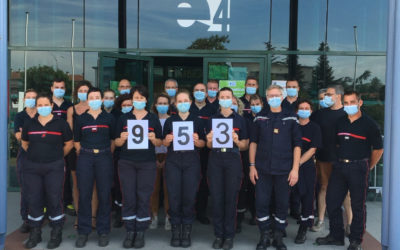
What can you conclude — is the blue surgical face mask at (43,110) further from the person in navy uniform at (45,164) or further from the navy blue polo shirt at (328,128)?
the navy blue polo shirt at (328,128)

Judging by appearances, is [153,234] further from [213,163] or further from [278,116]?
[278,116]

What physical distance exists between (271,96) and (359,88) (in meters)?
4.08

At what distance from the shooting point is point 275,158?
14.6 feet

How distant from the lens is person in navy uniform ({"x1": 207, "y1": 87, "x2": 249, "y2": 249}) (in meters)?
4.53

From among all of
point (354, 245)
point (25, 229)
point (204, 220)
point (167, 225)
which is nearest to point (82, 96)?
point (25, 229)

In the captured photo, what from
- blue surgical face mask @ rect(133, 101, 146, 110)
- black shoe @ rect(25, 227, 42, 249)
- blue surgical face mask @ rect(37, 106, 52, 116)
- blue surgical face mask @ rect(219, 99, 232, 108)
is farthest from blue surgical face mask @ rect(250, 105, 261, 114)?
black shoe @ rect(25, 227, 42, 249)

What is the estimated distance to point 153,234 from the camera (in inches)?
204

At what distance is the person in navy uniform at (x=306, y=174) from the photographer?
191 inches

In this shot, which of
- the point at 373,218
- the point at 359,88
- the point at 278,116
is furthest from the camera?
the point at 359,88

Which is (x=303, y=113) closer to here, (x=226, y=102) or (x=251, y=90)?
(x=226, y=102)

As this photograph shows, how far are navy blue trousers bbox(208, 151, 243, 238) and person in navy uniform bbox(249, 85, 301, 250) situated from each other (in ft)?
0.71

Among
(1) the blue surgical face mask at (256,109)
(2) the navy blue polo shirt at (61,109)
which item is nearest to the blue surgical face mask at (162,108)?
(1) the blue surgical face mask at (256,109)

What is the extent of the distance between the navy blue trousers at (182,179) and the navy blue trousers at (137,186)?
219 millimetres

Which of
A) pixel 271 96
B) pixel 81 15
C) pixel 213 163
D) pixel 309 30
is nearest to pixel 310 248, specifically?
pixel 213 163
